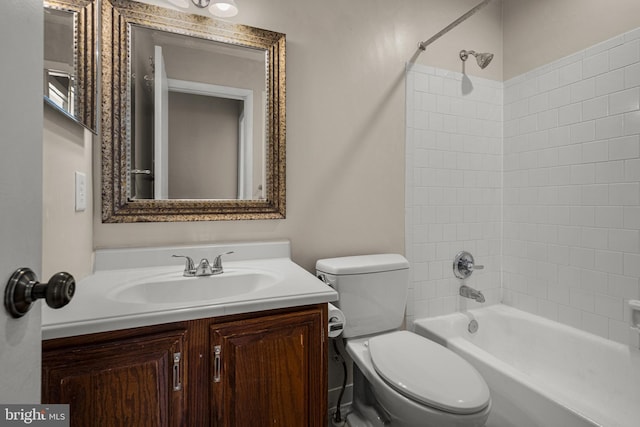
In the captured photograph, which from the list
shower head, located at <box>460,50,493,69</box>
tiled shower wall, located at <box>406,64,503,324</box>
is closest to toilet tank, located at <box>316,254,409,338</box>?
tiled shower wall, located at <box>406,64,503,324</box>

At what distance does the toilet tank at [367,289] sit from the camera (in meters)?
1.47

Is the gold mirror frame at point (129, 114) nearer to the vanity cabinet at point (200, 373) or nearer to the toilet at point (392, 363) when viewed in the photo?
the toilet at point (392, 363)

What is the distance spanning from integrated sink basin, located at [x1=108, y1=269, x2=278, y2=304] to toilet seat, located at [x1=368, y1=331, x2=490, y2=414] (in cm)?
55

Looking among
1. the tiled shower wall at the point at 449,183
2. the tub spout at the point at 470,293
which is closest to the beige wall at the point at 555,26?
the tiled shower wall at the point at 449,183

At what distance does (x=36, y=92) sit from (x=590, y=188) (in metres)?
2.16

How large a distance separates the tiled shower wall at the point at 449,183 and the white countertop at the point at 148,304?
0.90 meters

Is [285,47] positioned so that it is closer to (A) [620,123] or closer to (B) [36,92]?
(B) [36,92]

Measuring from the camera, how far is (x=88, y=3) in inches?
45.4

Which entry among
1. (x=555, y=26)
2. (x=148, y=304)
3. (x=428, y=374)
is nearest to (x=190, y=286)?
(x=148, y=304)

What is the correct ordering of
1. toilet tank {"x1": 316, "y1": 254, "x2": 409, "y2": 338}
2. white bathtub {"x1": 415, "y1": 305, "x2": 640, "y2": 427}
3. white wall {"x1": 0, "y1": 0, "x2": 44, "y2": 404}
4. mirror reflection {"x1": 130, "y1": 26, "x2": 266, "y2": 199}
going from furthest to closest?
toilet tank {"x1": 316, "y1": 254, "x2": 409, "y2": 338}, mirror reflection {"x1": 130, "y1": 26, "x2": 266, "y2": 199}, white bathtub {"x1": 415, "y1": 305, "x2": 640, "y2": 427}, white wall {"x1": 0, "y1": 0, "x2": 44, "y2": 404}

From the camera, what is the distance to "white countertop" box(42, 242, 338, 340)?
815 millimetres

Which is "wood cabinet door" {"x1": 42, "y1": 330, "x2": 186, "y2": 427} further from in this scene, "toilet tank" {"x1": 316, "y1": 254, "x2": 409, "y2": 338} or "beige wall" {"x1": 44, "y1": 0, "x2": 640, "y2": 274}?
"toilet tank" {"x1": 316, "y1": 254, "x2": 409, "y2": 338}

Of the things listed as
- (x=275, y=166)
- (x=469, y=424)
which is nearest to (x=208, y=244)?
(x=275, y=166)

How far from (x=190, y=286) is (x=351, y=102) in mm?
1178
